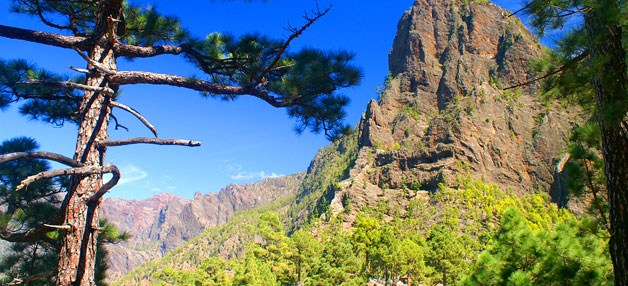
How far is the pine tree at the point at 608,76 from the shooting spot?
10.4ft

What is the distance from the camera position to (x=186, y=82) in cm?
409

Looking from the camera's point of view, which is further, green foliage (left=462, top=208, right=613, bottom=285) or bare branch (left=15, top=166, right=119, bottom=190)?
green foliage (left=462, top=208, right=613, bottom=285)

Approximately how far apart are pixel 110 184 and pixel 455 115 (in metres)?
90.6

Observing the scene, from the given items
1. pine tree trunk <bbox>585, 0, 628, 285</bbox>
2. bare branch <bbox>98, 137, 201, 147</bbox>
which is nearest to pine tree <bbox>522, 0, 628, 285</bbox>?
pine tree trunk <bbox>585, 0, 628, 285</bbox>

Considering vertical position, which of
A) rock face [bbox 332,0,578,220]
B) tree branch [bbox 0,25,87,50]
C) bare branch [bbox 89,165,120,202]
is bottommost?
bare branch [bbox 89,165,120,202]

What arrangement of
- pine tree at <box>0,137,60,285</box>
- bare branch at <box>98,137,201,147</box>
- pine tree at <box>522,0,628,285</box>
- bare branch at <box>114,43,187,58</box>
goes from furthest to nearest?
pine tree at <box>0,137,60,285</box> < bare branch at <box>114,43,187,58</box> < bare branch at <box>98,137,201,147</box> < pine tree at <box>522,0,628,285</box>

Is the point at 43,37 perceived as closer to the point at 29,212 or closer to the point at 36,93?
the point at 36,93

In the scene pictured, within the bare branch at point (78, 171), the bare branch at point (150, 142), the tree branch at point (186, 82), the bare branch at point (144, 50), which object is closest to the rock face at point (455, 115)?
the tree branch at point (186, 82)

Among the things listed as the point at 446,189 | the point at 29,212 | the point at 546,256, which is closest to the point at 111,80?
the point at 29,212

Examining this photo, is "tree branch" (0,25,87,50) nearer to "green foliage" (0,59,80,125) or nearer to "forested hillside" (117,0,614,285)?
"green foliage" (0,59,80,125)

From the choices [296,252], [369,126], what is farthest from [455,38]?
[296,252]

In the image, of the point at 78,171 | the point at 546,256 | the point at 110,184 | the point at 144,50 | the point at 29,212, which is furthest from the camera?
the point at 546,256

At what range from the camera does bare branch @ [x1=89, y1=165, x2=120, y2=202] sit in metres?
3.27

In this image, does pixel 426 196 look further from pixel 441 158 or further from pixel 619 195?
pixel 619 195
